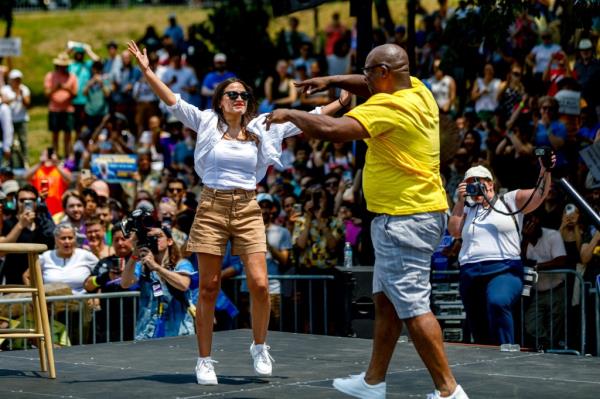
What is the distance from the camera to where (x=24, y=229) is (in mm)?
13609

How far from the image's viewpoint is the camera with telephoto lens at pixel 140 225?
10.6 metres

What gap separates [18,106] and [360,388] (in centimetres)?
1623

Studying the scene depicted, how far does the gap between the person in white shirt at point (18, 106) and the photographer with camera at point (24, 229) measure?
28.2 feet

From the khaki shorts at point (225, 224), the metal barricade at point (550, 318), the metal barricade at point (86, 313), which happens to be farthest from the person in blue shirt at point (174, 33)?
the khaki shorts at point (225, 224)

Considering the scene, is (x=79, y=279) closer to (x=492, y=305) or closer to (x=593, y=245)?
(x=492, y=305)

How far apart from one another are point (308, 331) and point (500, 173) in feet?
10.3

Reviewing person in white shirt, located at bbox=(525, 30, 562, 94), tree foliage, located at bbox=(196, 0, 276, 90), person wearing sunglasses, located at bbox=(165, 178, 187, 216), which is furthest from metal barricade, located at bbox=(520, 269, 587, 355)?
tree foliage, located at bbox=(196, 0, 276, 90)

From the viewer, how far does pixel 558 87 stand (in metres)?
16.2

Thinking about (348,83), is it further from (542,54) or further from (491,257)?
(542,54)

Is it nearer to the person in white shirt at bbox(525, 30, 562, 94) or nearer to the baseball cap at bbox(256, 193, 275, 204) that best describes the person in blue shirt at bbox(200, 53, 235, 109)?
the person in white shirt at bbox(525, 30, 562, 94)

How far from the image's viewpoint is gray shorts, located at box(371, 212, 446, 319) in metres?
7.29

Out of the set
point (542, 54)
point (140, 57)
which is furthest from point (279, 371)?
point (542, 54)

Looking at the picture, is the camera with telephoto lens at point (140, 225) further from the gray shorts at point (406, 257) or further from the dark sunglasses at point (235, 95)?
the gray shorts at point (406, 257)

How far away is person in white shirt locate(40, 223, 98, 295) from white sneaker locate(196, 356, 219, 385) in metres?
4.33
